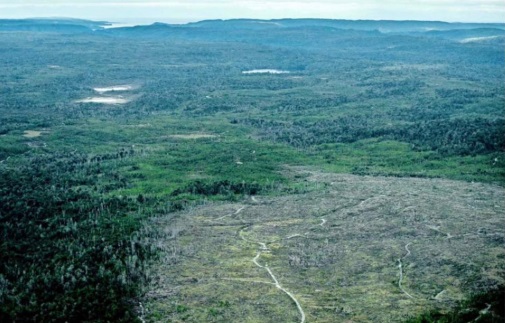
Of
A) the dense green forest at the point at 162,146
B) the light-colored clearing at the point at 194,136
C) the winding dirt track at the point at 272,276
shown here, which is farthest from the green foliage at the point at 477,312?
the light-colored clearing at the point at 194,136

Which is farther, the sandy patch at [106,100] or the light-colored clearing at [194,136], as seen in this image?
the sandy patch at [106,100]

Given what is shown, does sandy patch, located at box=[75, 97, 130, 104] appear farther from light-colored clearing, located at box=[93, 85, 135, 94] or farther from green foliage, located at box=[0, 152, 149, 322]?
green foliage, located at box=[0, 152, 149, 322]

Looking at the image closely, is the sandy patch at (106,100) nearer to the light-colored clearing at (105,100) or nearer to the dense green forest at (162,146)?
the light-colored clearing at (105,100)

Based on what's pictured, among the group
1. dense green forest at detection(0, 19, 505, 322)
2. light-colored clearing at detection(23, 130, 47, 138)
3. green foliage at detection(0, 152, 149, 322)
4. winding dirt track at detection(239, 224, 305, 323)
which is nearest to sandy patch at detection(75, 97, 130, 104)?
dense green forest at detection(0, 19, 505, 322)

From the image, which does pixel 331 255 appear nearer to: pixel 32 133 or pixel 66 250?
pixel 66 250

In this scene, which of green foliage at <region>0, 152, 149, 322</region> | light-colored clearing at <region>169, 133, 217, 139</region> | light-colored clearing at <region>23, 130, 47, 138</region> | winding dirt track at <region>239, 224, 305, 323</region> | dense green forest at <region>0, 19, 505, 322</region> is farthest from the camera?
light-colored clearing at <region>169, 133, 217, 139</region>

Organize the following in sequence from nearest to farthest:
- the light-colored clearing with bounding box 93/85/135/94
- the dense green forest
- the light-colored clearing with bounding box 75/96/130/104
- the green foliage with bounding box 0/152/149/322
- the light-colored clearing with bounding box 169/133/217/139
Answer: the green foliage with bounding box 0/152/149/322 < the dense green forest < the light-colored clearing with bounding box 169/133/217/139 < the light-colored clearing with bounding box 75/96/130/104 < the light-colored clearing with bounding box 93/85/135/94

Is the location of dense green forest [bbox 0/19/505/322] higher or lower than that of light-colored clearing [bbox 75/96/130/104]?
higher
